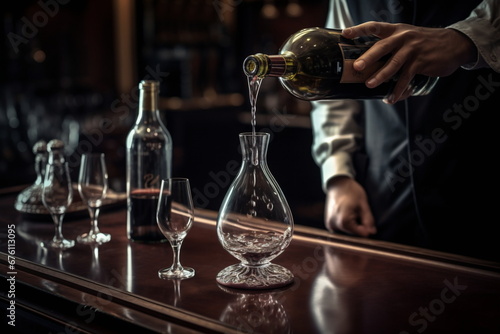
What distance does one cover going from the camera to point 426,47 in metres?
1.39

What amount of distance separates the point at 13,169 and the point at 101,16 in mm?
2184

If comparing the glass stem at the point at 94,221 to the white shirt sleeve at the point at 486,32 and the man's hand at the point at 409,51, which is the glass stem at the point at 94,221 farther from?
the white shirt sleeve at the point at 486,32

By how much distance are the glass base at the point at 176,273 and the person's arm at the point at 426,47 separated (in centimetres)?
54

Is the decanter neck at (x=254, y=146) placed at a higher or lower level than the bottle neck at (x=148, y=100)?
lower

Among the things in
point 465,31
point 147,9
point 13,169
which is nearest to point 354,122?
point 465,31

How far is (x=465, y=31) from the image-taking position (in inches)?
58.4

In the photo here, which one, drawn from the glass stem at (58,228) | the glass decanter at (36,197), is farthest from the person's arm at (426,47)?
the glass decanter at (36,197)

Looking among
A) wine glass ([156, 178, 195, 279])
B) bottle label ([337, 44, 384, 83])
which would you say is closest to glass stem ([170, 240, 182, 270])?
wine glass ([156, 178, 195, 279])

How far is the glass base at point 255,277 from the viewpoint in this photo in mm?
1221

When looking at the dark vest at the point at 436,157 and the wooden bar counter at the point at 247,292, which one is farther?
the dark vest at the point at 436,157

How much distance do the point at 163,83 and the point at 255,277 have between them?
515 centimetres

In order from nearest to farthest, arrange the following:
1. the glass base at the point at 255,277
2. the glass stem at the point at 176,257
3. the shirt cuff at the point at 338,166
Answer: the glass base at the point at 255,277, the glass stem at the point at 176,257, the shirt cuff at the point at 338,166

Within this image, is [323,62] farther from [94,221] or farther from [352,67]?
[94,221]

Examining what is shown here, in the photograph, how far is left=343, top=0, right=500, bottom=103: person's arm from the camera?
1.34 m
